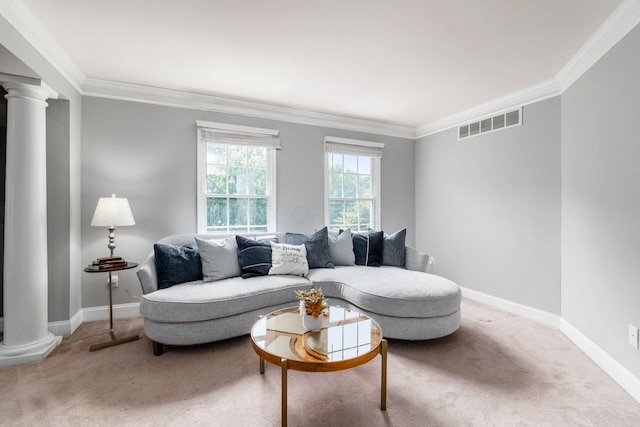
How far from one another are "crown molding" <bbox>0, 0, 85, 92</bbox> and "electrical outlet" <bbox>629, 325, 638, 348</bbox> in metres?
4.54

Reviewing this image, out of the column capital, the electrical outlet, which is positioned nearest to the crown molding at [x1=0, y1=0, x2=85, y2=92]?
the column capital

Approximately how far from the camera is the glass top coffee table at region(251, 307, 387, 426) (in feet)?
5.37

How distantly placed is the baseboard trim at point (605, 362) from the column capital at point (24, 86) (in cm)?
478

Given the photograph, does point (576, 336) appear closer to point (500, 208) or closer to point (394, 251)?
point (500, 208)

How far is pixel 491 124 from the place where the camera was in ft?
12.4

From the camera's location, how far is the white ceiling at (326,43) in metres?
2.05

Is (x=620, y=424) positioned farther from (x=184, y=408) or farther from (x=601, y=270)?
(x=184, y=408)

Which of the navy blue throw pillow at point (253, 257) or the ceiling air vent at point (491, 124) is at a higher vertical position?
the ceiling air vent at point (491, 124)

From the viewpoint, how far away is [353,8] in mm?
2037

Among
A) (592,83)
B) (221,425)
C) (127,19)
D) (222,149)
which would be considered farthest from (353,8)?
(221,425)

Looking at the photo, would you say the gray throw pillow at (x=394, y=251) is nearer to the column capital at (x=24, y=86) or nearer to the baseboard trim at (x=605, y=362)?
the baseboard trim at (x=605, y=362)

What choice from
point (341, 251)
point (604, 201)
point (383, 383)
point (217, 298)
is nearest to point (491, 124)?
point (604, 201)

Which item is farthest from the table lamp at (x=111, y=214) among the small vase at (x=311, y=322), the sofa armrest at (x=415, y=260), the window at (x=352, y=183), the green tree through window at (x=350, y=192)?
the sofa armrest at (x=415, y=260)

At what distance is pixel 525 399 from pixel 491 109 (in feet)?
10.5
